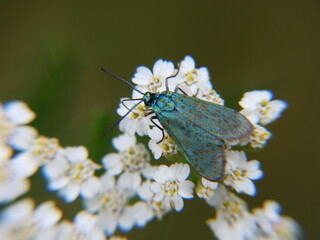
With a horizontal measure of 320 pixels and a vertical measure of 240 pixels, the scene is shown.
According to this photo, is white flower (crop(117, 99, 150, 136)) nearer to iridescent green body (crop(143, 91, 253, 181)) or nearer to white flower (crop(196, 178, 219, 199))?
iridescent green body (crop(143, 91, 253, 181))

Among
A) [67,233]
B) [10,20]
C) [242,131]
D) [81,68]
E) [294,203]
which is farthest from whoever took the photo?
[10,20]

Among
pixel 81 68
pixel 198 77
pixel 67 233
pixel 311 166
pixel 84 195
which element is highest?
pixel 311 166

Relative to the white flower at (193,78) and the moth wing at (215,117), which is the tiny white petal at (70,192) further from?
the white flower at (193,78)

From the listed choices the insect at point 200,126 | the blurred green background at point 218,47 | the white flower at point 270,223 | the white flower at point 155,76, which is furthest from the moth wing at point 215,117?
the blurred green background at point 218,47

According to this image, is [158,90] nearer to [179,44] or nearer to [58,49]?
[58,49]

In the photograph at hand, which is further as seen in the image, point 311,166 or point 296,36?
point 296,36

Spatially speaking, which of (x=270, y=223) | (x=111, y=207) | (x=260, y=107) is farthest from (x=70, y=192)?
(x=270, y=223)

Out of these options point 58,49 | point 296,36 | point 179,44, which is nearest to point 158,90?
point 58,49
